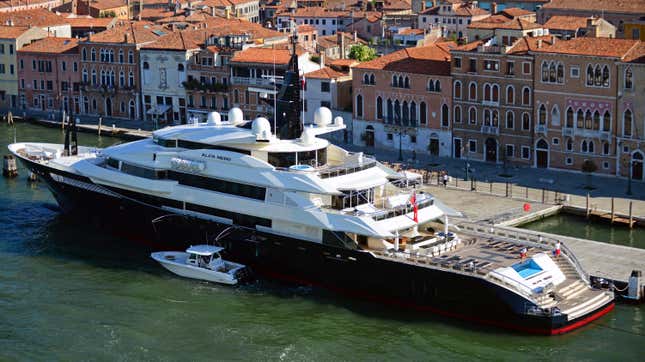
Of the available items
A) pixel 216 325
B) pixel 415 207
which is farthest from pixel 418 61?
pixel 216 325

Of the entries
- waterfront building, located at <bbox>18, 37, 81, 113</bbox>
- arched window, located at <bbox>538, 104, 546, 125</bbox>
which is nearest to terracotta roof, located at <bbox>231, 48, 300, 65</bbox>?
waterfront building, located at <bbox>18, 37, 81, 113</bbox>

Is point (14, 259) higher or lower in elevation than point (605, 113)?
lower

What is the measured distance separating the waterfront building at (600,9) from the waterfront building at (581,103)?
1577 cm

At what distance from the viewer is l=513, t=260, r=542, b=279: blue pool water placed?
39812mm

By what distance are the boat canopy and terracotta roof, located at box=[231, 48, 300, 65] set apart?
1017 inches

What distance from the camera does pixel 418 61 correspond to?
6488 cm

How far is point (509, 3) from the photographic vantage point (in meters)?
93.2

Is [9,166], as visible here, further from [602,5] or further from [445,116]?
[602,5]

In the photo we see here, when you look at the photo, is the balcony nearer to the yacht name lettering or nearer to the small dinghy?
the yacht name lettering

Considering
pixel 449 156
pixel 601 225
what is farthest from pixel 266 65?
pixel 601 225

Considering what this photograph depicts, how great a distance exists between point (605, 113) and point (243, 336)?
24.8 metres

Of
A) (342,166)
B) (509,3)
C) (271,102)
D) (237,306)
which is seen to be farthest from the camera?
(509,3)

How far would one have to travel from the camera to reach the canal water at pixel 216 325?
124ft

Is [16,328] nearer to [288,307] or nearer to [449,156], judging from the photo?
[288,307]
